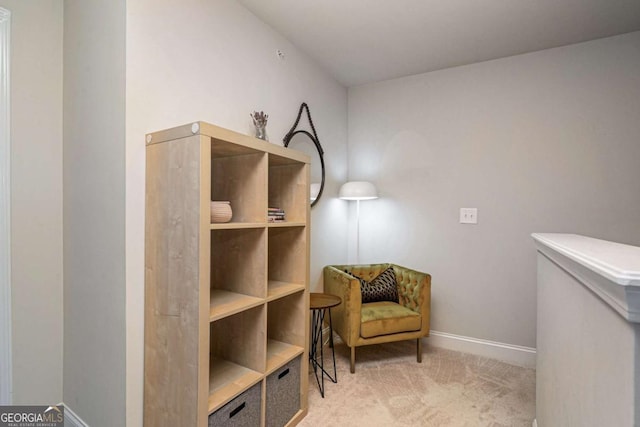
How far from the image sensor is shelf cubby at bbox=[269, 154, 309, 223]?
1986mm

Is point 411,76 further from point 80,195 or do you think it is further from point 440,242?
point 80,195

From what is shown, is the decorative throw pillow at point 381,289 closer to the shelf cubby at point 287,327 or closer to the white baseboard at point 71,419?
the shelf cubby at point 287,327

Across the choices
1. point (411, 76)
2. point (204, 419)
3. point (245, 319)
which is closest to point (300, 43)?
point (411, 76)

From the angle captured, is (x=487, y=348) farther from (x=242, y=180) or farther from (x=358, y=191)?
(x=242, y=180)

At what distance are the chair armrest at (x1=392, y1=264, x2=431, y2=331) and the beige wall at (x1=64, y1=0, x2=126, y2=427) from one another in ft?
6.81

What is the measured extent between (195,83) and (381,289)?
7.10ft

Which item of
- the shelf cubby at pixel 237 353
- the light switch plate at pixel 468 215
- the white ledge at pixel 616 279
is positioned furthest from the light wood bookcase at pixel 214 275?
the light switch plate at pixel 468 215

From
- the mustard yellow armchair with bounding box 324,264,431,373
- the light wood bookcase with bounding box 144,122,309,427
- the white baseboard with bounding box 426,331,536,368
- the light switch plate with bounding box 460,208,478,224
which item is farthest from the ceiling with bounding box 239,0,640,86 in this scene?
the white baseboard with bounding box 426,331,536,368

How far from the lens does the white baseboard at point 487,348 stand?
2.69m

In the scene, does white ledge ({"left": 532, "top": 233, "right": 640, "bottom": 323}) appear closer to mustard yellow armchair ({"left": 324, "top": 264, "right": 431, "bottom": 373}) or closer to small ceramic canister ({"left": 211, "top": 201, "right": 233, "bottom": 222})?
small ceramic canister ({"left": 211, "top": 201, "right": 233, "bottom": 222})

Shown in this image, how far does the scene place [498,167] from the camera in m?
2.82

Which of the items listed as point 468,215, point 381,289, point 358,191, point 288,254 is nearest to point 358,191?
point 358,191

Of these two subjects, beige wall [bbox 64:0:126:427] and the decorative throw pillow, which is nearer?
beige wall [bbox 64:0:126:427]

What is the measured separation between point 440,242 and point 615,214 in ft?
4.21
